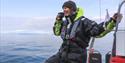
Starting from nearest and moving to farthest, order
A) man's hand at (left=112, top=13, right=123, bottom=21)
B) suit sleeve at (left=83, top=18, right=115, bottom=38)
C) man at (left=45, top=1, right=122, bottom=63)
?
man's hand at (left=112, top=13, right=123, bottom=21) → suit sleeve at (left=83, top=18, right=115, bottom=38) → man at (left=45, top=1, right=122, bottom=63)

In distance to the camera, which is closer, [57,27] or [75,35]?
[75,35]

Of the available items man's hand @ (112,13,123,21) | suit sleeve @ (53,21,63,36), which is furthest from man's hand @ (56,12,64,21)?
man's hand @ (112,13,123,21)

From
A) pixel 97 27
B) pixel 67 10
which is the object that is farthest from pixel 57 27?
pixel 97 27

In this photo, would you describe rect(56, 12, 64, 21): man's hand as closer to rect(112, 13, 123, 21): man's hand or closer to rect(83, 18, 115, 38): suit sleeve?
rect(83, 18, 115, 38): suit sleeve

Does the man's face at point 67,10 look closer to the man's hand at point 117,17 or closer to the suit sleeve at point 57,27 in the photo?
the suit sleeve at point 57,27

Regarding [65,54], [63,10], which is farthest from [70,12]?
[65,54]

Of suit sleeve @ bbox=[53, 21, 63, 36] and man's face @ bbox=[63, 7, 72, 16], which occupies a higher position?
man's face @ bbox=[63, 7, 72, 16]

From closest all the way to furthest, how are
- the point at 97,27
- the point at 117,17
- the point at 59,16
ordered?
the point at 117,17 → the point at 97,27 → the point at 59,16

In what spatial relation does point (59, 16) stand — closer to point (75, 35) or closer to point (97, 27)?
point (75, 35)

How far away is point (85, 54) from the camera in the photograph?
18.3 ft

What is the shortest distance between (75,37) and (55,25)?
478 mm

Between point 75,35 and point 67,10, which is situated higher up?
point 67,10

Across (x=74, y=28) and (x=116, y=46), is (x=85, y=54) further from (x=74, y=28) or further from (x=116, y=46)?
(x=116, y=46)

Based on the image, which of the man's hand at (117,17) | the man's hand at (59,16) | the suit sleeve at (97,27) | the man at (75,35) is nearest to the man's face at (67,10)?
the man at (75,35)
